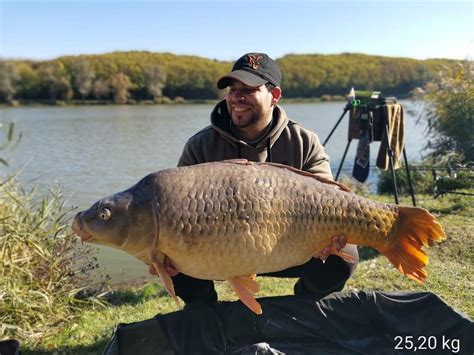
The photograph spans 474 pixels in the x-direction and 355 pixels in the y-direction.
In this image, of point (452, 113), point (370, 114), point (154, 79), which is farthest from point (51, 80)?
point (154, 79)

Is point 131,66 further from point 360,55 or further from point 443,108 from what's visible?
point 360,55

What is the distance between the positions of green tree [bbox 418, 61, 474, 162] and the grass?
1.76m

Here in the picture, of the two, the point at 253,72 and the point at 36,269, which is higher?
the point at 253,72

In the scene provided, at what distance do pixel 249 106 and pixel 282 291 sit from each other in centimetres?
119

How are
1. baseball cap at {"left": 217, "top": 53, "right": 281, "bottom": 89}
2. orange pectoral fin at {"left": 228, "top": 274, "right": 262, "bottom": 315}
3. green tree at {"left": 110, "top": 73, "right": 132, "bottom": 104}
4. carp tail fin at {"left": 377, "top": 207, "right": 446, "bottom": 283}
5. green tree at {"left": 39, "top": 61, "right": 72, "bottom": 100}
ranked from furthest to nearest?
green tree at {"left": 110, "top": 73, "right": 132, "bottom": 104}
green tree at {"left": 39, "top": 61, "right": 72, "bottom": 100}
baseball cap at {"left": 217, "top": 53, "right": 281, "bottom": 89}
carp tail fin at {"left": 377, "top": 207, "right": 446, "bottom": 283}
orange pectoral fin at {"left": 228, "top": 274, "right": 262, "bottom": 315}

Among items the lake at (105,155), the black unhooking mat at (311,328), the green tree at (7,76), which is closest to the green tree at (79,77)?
the lake at (105,155)

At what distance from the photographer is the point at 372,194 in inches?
211

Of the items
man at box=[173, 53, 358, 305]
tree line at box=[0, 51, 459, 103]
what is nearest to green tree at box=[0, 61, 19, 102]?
man at box=[173, 53, 358, 305]

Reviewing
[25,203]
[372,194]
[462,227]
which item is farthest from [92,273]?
[372,194]

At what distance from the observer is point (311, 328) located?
1961 mm

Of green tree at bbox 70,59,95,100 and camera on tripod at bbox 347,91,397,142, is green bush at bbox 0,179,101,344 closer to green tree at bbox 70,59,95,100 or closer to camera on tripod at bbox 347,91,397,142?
camera on tripod at bbox 347,91,397,142

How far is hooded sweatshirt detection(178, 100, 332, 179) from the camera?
1984mm

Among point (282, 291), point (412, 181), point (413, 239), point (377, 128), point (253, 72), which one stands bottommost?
point (282, 291)

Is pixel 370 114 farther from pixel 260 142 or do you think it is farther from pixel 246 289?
pixel 246 289
